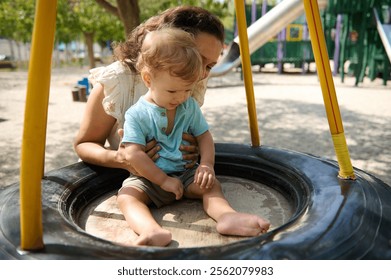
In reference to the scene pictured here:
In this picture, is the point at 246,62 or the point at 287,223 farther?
the point at 246,62

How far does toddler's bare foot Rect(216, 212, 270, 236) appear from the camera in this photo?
0.85 meters

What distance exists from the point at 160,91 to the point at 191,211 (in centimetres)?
34

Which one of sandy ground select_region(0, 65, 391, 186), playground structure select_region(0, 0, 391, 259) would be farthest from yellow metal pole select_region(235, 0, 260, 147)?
sandy ground select_region(0, 65, 391, 186)

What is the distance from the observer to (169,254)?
644mm

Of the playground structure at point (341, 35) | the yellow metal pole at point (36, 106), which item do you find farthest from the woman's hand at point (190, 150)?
the playground structure at point (341, 35)

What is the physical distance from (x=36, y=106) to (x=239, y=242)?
41cm

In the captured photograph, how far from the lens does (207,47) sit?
3.71 feet

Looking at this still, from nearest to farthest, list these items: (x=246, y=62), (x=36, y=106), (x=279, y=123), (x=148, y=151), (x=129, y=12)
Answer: (x=36, y=106) < (x=148, y=151) < (x=246, y=62) < (x=129, y=12) < (x=279, y=123)

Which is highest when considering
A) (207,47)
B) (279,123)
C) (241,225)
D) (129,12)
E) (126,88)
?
(129,12)

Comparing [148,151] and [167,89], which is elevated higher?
[167,89]

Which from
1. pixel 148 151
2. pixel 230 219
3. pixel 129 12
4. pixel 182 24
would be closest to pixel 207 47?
pixel 182 24

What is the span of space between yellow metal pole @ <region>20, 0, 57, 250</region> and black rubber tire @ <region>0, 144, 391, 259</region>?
0.11 m

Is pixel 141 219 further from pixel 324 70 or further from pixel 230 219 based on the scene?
→ pixel 324 70

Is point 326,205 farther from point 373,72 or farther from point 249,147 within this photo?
point 373,72
